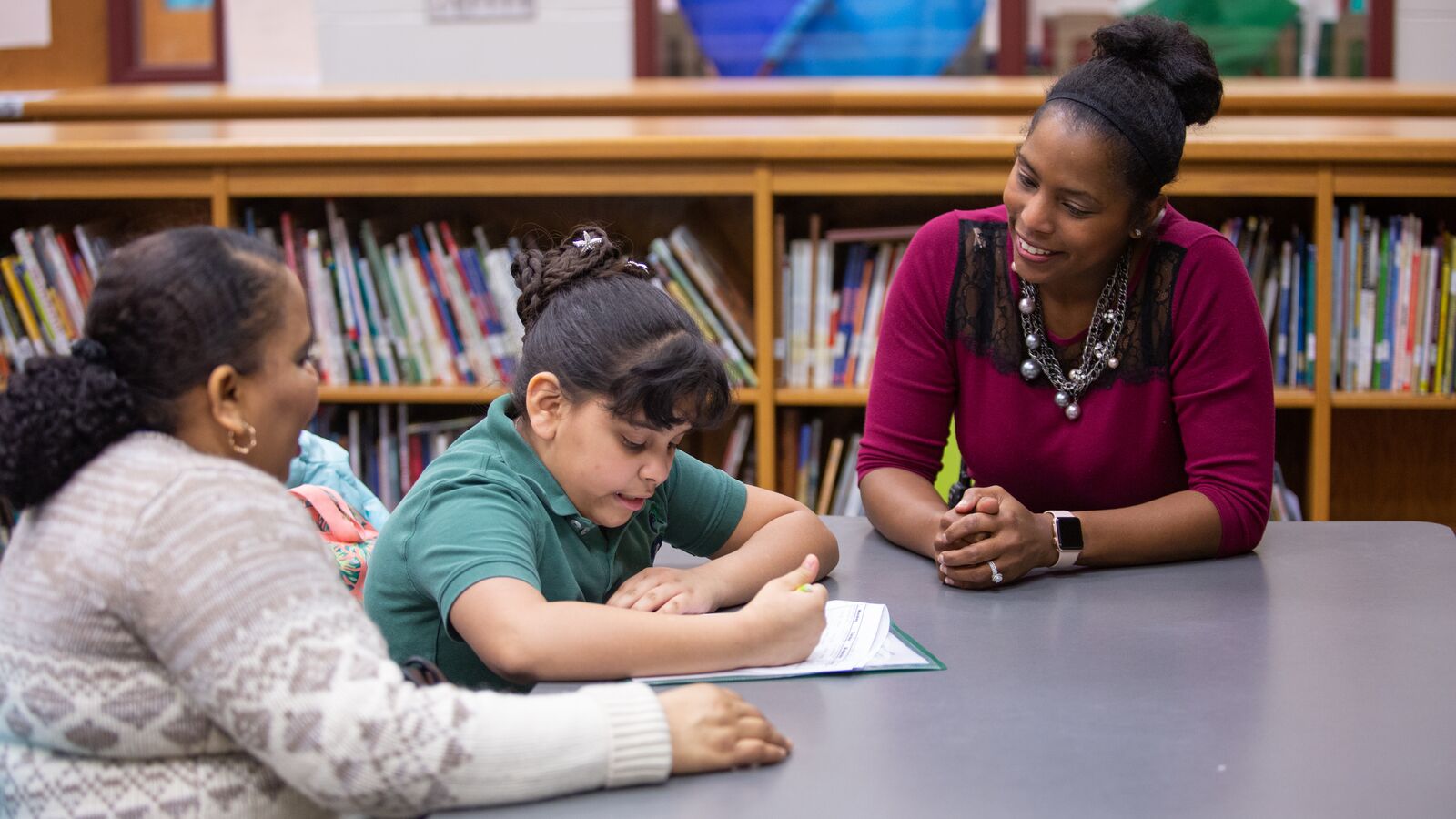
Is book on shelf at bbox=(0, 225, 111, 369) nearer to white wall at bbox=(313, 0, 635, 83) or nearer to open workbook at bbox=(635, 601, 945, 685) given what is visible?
white wall at bbox=(313, 0, 635, 83)

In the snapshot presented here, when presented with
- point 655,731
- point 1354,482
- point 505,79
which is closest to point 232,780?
point 655,731

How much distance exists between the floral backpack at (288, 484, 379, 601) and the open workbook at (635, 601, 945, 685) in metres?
0.57

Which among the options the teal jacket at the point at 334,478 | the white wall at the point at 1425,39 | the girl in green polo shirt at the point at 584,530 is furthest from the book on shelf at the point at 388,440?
the white wall at the point at 1425,39

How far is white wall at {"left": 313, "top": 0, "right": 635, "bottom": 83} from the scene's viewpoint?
4.02 metres

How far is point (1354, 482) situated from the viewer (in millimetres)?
2914

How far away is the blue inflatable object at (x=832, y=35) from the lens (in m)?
3.96

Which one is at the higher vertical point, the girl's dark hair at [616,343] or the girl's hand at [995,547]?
the girl's dark hair at [616,343]

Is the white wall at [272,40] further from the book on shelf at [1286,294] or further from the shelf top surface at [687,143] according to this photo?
the book on shelf at [1286,294]

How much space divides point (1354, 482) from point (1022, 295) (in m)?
1.49

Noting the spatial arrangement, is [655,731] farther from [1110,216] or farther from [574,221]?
[574,221]

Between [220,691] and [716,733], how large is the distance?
0.34m

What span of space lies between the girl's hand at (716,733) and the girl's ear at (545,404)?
41 centimetres

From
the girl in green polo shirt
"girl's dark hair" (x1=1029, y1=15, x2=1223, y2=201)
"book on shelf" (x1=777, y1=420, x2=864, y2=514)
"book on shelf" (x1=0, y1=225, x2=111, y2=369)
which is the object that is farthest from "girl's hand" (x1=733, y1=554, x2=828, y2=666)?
"book on shelf" (x1=0, y1=225, x2=111, y2=369)

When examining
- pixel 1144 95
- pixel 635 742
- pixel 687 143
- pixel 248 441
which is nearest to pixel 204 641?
pixel 248 441
